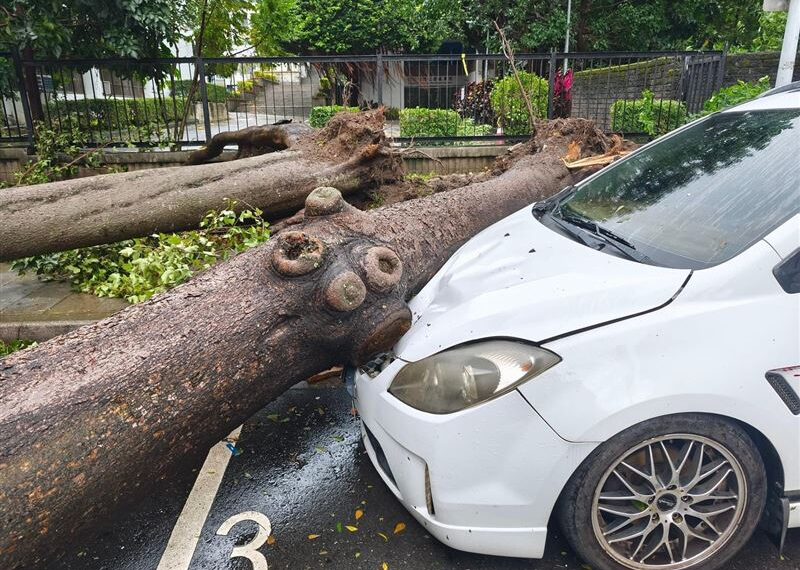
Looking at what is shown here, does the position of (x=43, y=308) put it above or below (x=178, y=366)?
below

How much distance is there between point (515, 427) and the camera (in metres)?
2.12

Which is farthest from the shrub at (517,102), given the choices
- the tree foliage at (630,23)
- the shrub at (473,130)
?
the tree foliage at (630,23)

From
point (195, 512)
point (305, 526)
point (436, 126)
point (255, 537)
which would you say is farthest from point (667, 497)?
point (436, 126)

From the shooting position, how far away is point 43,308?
4977 mm

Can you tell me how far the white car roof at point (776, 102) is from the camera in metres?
2.99

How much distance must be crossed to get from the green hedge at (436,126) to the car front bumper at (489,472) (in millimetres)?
7751

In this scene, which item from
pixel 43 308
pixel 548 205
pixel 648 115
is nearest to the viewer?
pixel 548 205

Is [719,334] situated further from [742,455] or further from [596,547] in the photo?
[596,547]

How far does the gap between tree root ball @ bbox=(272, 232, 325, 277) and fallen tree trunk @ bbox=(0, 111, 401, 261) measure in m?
2.58

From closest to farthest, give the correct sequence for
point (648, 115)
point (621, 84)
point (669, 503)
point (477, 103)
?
point (669, 503) → point (648, 115) → point (621, 84) → point (477, 103)

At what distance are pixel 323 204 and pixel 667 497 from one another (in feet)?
7.01

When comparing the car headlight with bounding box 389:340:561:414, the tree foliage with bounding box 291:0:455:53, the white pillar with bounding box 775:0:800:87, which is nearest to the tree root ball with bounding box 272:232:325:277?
the car headlight with bounding box 389:340:561:414

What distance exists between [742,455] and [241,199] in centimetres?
432

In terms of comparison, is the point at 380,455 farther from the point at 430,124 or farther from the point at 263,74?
the point at 263,74
